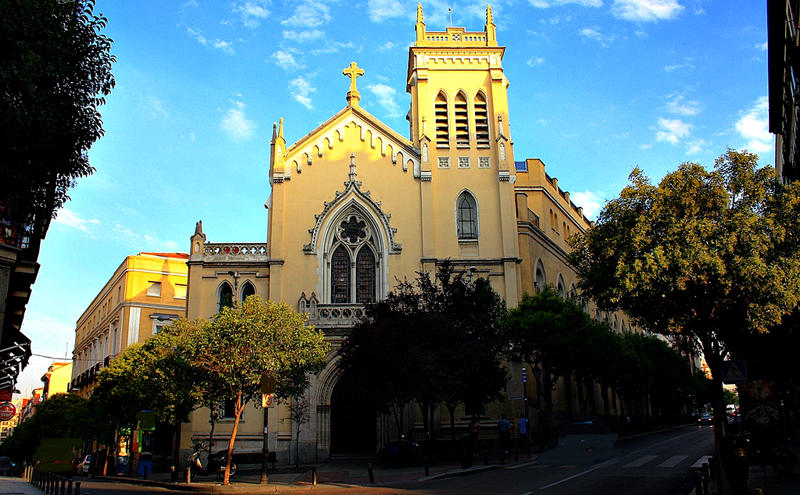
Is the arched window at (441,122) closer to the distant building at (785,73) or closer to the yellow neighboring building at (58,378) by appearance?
the distant building at (785,73)

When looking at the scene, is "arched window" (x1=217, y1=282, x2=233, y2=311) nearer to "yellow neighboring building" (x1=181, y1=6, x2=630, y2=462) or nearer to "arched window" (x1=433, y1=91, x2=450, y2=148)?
Answer: "yellow neighboring building" (x1=181, y1=6, x2=630, y2=462)

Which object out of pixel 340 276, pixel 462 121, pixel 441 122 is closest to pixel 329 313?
pixel 340 276

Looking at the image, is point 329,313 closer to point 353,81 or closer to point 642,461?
point 353,81

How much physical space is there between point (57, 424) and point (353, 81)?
107ft

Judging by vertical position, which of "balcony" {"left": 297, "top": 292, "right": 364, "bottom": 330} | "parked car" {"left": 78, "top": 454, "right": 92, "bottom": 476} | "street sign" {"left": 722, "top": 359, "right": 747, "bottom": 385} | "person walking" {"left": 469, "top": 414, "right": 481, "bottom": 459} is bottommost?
"parked car" {"left": 78, "top": 454, "right": 92, "bottom": 476}

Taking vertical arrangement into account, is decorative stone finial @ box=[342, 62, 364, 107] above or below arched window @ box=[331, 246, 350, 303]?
above

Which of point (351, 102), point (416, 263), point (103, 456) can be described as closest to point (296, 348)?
point (416, 263)

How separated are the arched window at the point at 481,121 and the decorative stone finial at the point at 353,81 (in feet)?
21.6

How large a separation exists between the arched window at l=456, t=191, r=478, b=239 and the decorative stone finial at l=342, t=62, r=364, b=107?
7.96m

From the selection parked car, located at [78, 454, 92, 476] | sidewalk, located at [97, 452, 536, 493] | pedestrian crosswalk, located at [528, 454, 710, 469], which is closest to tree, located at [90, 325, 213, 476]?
parked car, located at [78, 454, 92, 476]

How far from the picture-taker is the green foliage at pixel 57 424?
40.1m

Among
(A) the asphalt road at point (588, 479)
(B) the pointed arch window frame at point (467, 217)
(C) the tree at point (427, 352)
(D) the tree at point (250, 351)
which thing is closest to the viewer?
(A) the asphalt road at point (588, 479)

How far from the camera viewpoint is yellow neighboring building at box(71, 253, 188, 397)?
50281mm

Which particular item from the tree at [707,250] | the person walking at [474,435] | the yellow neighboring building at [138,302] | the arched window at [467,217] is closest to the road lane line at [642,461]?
the tree at [707,250]
